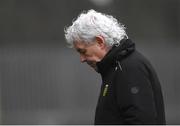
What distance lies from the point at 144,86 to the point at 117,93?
16 centimetres

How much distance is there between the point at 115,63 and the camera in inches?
185

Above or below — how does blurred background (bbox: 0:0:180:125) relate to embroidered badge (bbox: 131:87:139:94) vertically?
above

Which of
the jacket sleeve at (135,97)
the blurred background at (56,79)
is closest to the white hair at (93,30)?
the jacket sleeve at (135,97)

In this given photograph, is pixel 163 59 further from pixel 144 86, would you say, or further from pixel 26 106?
pixel 144 86

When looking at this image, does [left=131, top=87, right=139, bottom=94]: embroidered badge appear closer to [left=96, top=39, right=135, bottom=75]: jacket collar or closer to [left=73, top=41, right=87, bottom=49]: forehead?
[left=96, top=39, right=135, bottom=75]: jacket collar

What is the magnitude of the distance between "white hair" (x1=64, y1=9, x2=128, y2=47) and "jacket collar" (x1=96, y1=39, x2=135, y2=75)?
0.18ft

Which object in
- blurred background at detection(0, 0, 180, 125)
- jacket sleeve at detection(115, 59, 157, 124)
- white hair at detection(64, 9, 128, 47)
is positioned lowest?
jacket sleeve at detection(115, 59, 157, 124)

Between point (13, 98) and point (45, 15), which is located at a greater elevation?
point (45, 15)

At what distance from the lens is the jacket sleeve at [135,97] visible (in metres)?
4.52

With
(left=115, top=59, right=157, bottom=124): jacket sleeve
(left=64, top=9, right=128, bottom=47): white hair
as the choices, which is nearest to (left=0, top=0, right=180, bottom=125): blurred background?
(left=64, top=9, right=128, bottom=47): white hair

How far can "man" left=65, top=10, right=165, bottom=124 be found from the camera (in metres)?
4.54

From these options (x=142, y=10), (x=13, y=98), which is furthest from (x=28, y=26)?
(x=13, y=98)

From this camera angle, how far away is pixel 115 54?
15.4 feet

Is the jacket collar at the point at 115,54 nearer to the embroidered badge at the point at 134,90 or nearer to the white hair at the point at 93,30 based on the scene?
the white hair at the point at 93,30
